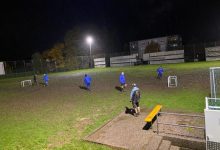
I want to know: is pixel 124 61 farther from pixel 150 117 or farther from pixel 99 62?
pixel 150 117

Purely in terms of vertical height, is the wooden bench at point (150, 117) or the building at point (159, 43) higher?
the building at point (159, 43)

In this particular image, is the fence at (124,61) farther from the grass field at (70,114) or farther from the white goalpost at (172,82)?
the grass field at (70,114)

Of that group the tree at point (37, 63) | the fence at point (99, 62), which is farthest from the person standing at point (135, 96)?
the tree at point (37, 63)

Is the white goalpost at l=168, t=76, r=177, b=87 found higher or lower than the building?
lower

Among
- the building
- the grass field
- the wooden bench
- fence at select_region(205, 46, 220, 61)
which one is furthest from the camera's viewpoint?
the building

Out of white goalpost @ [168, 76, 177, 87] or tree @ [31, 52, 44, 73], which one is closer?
white goalpost @ [168, 76, 177, 87]

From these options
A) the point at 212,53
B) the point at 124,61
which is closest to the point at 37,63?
the point at 124,61

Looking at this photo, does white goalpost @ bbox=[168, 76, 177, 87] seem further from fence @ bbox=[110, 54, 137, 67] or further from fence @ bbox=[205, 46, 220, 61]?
fence @ bbox=[110, 54, 137, 67]

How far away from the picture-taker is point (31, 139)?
32.2 feet

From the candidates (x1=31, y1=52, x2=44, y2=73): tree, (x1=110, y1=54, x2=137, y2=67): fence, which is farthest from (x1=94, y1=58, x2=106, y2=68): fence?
(x1=31, y1=52, x2=44, y2=73): tree

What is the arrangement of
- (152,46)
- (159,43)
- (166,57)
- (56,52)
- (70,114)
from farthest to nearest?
(159,43) < (152,46) < (56,52) < (166,57) < (70,114)

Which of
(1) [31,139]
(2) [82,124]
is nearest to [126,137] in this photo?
(2) [82,124]

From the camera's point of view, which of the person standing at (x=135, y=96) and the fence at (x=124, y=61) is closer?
the person standing at (x=135, y=96)

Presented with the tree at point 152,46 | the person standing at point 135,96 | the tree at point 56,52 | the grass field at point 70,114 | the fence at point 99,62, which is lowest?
the grass field at point 70,114
